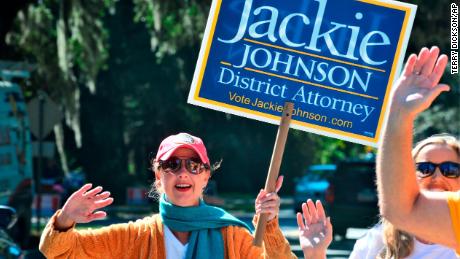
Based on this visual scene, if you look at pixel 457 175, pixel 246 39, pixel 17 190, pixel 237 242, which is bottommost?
pixel 17 190

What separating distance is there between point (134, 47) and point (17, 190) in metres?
19.9

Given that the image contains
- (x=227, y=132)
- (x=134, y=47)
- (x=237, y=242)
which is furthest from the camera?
(x=227, y=132)

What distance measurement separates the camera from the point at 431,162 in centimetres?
487

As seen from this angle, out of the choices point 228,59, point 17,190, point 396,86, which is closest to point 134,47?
point 17,190

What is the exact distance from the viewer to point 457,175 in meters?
4.85

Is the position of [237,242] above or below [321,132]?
below

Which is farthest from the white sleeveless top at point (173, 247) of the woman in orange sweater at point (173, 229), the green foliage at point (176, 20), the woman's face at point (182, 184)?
the green foliage at point (176, 20)

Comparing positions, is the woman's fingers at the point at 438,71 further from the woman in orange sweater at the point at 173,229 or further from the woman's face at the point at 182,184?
the woman's face at the point at 182,184

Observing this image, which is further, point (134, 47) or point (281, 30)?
point (134, 47)

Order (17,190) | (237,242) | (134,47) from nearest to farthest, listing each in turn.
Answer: (237,242), (17,190), (134,47)

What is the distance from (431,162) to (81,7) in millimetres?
17405

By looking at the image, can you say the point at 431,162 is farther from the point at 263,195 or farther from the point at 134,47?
the point at 134,47

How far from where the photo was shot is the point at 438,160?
4.88m

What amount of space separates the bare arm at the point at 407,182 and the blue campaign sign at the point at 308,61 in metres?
2.26
